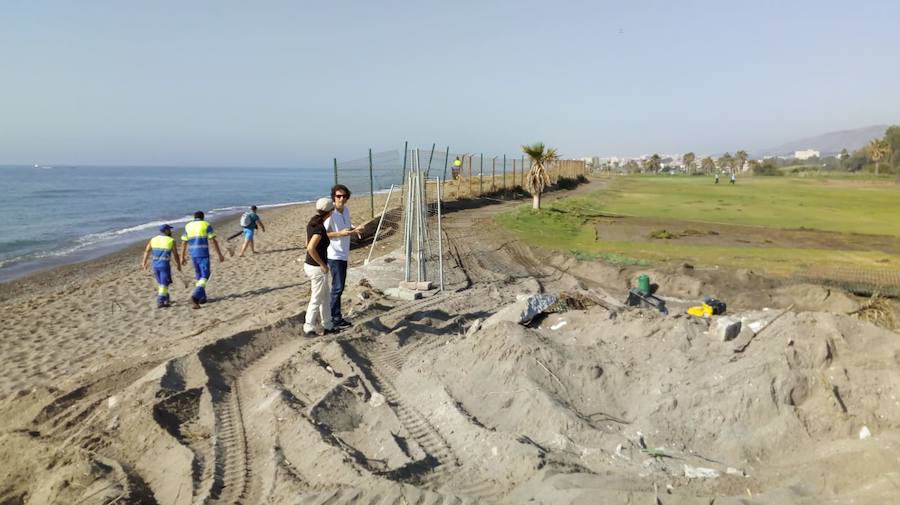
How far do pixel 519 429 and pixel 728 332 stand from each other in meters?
2.45

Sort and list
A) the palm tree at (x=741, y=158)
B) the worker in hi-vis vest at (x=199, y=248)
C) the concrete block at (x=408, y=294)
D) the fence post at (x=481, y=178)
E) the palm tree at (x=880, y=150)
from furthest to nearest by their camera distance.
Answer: the palm tree at (x=741, y=158)
the palm tree at (x=880, y=150)
the fence post at (x=481, y=178)
the worker in hi-vis vest at (x=199, y=248)
the concrete block at (x=408, y=294)

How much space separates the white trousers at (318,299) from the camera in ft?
22.3

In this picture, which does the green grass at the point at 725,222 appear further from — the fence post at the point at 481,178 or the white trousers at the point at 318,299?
the white trousers at the point at 318,299

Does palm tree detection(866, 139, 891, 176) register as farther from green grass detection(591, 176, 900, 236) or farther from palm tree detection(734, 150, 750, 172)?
green grass detection(591, 176, 900, 236)

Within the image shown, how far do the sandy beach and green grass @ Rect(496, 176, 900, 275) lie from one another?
801 centimetres

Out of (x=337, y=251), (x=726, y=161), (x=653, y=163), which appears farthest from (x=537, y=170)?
(x=726, y=161)

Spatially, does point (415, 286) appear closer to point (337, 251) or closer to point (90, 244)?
point (337, 251)

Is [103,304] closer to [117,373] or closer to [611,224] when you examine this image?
[117,373]

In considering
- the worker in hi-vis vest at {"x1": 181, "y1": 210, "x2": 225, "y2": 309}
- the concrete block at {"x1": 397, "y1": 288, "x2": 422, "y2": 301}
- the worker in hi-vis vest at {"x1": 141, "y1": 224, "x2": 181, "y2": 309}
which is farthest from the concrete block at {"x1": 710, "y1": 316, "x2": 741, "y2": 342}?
the worker in hi-vis vest at {"x1": 141, "y1": 224, "x2": 181, "y2": 309}

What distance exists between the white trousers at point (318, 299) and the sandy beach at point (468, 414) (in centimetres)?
20

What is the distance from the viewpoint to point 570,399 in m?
5.25

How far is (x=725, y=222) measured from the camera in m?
22.9

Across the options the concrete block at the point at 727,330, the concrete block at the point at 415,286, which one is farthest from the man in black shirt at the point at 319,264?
the concrete block at the point at 727,330

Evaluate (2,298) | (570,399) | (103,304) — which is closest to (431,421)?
(570,399)
